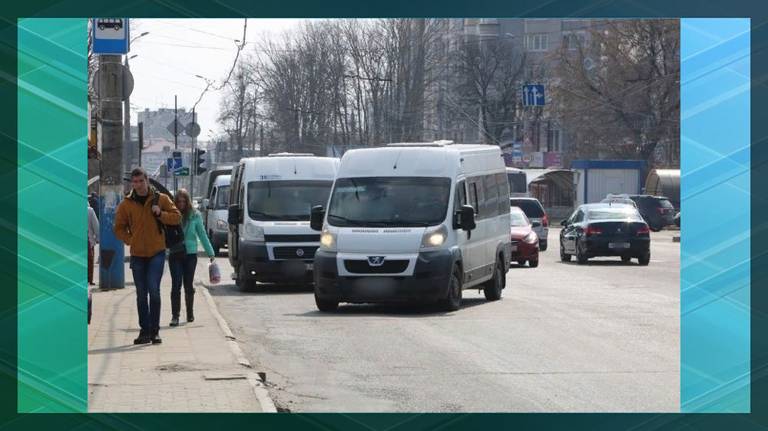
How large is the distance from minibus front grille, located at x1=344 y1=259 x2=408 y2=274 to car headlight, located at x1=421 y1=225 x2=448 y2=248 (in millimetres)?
424

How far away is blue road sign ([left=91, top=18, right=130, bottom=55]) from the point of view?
20109mm

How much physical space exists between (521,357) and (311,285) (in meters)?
12.3

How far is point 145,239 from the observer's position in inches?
578

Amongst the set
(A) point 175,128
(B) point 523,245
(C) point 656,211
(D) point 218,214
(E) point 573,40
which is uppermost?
(E) point 573,40

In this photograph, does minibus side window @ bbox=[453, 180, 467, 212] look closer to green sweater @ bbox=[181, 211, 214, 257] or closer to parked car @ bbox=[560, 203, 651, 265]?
green sweater @ bbox=[181, 211, 214, 257]

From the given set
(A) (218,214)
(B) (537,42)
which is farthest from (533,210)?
(B) (537,42)

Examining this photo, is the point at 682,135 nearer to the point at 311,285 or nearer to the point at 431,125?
the point at 311,285

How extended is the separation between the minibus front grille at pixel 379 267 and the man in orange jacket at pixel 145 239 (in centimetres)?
494

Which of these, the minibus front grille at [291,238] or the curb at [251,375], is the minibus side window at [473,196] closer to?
the minibus front grille at [291,238]

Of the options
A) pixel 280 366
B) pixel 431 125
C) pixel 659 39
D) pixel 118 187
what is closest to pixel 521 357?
pixel 280 366

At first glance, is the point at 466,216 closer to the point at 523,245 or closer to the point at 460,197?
the point at 460,197

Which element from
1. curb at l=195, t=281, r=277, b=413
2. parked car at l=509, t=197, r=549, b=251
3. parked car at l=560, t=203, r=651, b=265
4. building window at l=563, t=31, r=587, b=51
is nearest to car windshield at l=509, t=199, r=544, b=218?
parked car at l=509, t=197, r=549, b=251

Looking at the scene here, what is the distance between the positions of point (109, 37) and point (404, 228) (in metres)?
4.94

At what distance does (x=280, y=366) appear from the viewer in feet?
45.3
